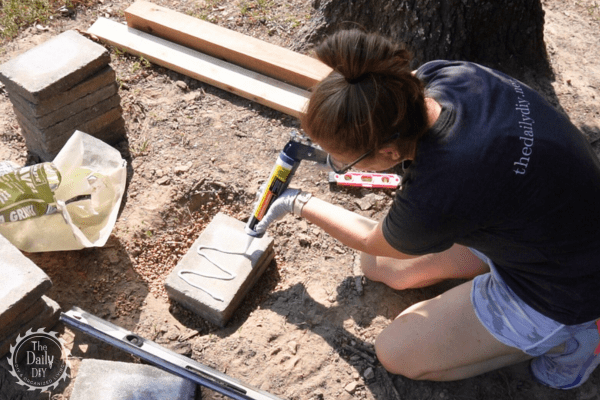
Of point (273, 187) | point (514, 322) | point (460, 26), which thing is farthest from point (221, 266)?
point (460, 26)

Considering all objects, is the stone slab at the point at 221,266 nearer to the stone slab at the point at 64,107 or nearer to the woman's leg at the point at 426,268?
the woman's leg at the point at 426,268

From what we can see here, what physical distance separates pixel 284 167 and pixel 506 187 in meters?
0.96

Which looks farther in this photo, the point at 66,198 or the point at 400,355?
the point at 66,198

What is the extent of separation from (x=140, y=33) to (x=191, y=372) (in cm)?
250

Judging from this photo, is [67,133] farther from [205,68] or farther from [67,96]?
[205,68]

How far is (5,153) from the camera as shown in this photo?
3.18m

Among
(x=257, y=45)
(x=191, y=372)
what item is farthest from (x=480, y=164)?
(x=257, y=45)

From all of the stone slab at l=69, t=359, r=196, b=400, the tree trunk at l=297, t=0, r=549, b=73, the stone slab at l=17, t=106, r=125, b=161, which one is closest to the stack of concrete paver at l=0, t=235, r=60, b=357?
the stone slab at l=69, t=359, r=196, b=400

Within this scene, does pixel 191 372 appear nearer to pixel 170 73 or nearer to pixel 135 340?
pixel 135 340

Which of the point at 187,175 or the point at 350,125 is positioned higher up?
the point at 350,125

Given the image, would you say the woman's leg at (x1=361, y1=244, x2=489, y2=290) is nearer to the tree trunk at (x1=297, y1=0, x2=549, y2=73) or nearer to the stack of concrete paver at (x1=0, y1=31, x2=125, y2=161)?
the tree trunk at (x1=297, y1=0, x2=549, y2=73)

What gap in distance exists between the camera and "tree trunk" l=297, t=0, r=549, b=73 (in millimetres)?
3086

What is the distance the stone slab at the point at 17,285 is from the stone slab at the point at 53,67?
875mm

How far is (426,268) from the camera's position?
2541 millimetres
